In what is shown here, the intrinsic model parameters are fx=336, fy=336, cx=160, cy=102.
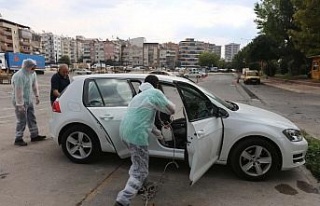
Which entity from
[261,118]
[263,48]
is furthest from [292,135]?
[263,48]

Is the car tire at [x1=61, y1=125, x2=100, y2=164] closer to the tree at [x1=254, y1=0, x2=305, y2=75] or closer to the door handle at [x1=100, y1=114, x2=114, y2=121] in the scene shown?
the door handle at [x1=100, y1=114, x2=114, y2=121]

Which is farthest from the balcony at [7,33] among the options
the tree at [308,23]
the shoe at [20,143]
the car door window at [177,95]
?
the car door window at [177,95]

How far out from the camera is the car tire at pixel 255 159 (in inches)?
193

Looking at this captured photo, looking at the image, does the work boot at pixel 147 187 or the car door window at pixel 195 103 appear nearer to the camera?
the work boot at pixel 147 187

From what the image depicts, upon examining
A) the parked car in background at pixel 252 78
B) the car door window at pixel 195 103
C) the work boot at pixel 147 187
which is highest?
the car door window at pixel 195 103

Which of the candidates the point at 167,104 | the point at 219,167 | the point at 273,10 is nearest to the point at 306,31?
the point at 273,10

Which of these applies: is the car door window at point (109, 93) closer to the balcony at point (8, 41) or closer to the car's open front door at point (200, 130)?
the car's open front door at point (200, 130)

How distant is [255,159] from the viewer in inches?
194

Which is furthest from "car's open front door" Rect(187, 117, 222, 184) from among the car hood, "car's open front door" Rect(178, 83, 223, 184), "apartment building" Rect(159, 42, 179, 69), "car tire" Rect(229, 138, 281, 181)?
"apartment building" Rect(159, 42, 179, 69)

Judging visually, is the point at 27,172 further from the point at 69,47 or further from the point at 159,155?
the point at 69,47

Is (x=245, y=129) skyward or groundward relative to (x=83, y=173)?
skyward

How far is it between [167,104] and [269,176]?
2314mm

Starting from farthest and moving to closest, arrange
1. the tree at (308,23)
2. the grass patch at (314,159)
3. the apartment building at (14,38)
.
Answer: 1. the apartment building at (14,38)
2. the tree at (308,23)
3. the grass patch at (314,159)

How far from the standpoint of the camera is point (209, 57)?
147 m
